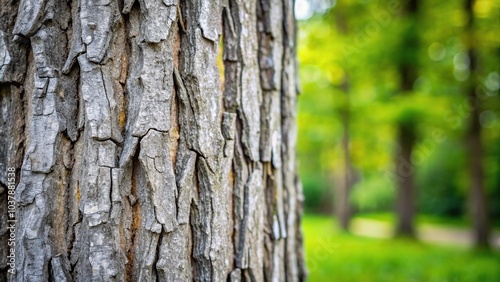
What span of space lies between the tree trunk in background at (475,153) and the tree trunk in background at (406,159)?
1.18 m

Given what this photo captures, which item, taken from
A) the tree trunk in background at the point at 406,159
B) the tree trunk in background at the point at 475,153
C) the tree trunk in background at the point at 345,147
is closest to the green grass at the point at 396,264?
the tree trunk in background at the point at 475,153

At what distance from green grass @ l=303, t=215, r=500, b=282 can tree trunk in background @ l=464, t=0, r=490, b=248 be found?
817mm

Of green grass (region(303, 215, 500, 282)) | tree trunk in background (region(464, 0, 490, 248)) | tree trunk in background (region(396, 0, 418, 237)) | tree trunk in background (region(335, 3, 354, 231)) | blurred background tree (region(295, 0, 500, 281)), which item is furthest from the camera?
tree trunk in background (region(335, 3, 354, 231))

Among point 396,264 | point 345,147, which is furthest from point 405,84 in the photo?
point 396,264

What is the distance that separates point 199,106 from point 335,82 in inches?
379

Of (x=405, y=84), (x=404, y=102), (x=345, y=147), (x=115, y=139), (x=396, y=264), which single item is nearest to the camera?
(x=115, y=139)

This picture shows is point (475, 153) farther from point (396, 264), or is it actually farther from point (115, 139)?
point (115, 139)

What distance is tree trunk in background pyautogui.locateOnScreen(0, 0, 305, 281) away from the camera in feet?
4.27

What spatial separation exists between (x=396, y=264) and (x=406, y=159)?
430 cm

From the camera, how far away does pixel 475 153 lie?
8.29 meters

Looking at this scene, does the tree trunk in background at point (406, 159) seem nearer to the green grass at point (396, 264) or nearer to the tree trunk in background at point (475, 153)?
the tree trunk in background at point (475, 153)

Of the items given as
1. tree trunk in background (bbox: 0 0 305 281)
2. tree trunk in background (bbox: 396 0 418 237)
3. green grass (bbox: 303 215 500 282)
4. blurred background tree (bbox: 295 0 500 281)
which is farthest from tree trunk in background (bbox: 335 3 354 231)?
tree trunk in background (bbox: 0 0 305 281)

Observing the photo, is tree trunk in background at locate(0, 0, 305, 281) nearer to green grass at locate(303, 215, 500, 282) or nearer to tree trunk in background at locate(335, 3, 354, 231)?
green grass at locate(303, 215, 500, 282)

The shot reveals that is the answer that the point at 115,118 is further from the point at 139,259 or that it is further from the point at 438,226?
the point at 438,226
